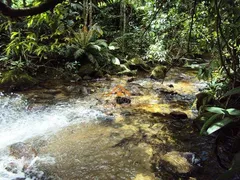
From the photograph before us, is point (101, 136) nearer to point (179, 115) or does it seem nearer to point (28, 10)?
point (179, 115)

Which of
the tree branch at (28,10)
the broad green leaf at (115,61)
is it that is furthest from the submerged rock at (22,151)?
the broad green leaf at (115,61)

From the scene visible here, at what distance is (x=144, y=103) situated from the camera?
18.8 ft

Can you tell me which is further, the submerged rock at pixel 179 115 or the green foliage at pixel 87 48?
the green foliage at pixel 87 48

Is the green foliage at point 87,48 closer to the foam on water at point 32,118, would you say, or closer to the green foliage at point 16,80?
the green foliage at point 16,80

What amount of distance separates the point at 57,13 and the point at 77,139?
7.27 ft

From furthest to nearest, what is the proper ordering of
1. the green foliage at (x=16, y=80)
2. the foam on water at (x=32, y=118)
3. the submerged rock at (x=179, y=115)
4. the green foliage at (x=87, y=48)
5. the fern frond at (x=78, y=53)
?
the green foliage at (x=87, y=48) < the fern frond at (x=78, y=53) < the green foliage at (x=16, y=80) < the submerged rock at (x=179, y=115) < the foam on water at (x=32, y=118)

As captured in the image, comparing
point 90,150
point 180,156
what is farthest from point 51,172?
point 180,156

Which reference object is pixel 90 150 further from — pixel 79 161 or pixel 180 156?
pixel 180 156

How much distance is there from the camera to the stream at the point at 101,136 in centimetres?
310

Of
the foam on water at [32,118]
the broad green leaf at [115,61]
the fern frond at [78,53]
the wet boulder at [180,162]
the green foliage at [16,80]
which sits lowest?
the foam on water at [32,118]

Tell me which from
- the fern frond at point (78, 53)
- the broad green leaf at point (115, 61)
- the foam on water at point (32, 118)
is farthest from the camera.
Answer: the broad green leaf at point (115, 61)

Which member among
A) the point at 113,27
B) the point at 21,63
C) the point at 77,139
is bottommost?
the point at 77,139

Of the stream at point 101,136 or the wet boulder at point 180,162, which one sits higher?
the wet boulder at point 180,162

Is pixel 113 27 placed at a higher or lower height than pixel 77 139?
higher
